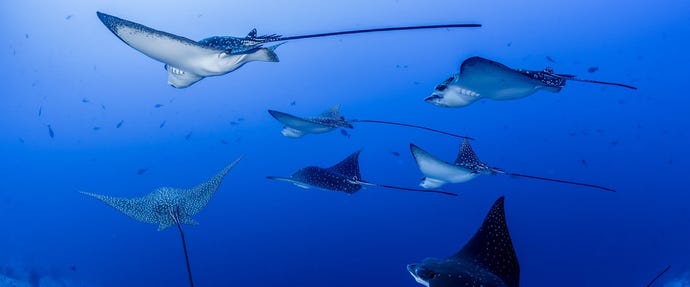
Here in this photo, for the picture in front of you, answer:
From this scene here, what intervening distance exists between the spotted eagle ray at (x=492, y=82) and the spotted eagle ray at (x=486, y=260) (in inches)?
41.8

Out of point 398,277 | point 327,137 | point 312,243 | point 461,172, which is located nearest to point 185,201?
point 461,172

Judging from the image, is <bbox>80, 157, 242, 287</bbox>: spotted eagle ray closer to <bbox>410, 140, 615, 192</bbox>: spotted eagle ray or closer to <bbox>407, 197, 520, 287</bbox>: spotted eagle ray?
<bbox>410, 140, 615, 192</bbox>: spotted eagle ray

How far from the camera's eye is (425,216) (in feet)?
75.5

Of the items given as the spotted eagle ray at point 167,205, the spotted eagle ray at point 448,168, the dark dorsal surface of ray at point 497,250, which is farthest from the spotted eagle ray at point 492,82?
the spotted eagle ray at point 167,205

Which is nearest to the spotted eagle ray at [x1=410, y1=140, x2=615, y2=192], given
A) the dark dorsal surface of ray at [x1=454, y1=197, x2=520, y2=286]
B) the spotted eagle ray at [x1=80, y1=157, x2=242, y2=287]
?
the dark dorsal surface of ray at [x1=454, y1=197, x2=520, y2=286]

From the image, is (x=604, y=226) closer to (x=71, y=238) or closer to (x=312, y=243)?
(x=312, y=243)

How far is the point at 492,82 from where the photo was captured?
11.2 ft

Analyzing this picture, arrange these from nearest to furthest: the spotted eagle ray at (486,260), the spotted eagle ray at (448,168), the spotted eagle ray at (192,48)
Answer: the spotted eagle ray at (192,48)
the spotted eagle ray at (486,260)
the spotted eagle ray at (448,168)

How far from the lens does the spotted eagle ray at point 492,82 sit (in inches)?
124

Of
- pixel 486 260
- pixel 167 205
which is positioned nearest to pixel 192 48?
pixel 167 205

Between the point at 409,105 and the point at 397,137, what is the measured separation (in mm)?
3717

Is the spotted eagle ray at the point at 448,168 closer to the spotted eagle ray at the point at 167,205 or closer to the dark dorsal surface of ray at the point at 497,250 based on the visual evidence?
the dark dorsal surface of ray at the point at 497,250

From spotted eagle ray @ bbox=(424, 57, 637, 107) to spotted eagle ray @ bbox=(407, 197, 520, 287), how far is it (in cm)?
106

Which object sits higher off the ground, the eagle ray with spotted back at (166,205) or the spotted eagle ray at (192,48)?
the spotted eagle ray at (192,48)
